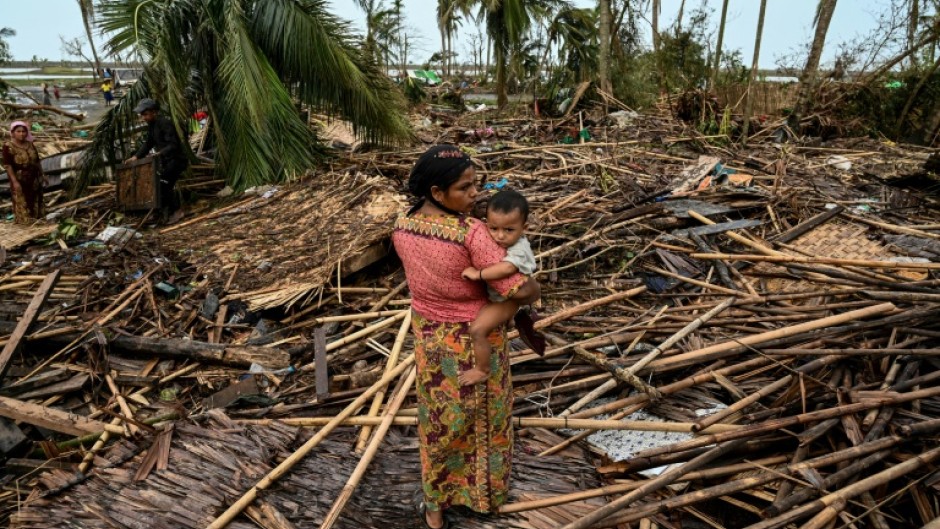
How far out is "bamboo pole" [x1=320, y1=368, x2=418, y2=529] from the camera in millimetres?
2461

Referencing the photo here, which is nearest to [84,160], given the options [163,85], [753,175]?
[163,85]

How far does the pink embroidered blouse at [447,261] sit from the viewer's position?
2.00 m

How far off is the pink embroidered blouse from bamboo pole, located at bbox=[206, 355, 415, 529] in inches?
45.4

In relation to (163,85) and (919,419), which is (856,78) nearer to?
(919,419)

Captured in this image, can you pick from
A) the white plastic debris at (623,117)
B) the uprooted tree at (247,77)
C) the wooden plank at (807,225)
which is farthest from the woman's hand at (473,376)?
the white plastic debris at (623,117)

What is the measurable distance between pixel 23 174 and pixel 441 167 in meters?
7.49

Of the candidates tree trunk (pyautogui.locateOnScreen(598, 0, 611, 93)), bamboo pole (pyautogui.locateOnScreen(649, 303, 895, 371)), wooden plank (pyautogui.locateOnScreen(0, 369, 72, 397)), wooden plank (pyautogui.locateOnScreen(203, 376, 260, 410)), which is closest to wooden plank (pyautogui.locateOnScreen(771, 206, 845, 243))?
bamboo pole (pyautogui.locateOnScreen(649, 303, 895, 371))

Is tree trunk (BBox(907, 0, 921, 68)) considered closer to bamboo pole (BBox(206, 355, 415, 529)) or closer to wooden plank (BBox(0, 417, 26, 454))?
bamboo pole (BBox(206, 355, 415, 529))

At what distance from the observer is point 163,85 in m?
7.23

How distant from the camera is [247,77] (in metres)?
6.93

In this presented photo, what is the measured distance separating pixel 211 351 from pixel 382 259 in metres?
1.70

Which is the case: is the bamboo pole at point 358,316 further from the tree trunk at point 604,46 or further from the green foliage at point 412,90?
the green foliage at point 412,90

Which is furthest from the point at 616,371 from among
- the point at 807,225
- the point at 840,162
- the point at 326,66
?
the point at 840,162

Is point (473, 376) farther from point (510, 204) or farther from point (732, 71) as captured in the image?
point (732, 71)
